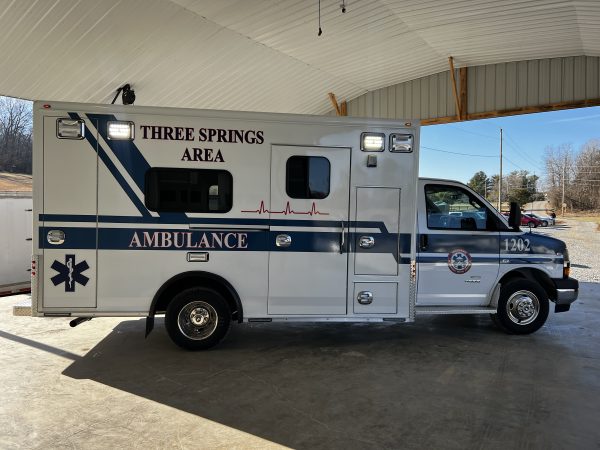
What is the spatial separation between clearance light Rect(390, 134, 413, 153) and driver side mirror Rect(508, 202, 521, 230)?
6.16 ft

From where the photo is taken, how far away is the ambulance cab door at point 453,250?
651 centimetres

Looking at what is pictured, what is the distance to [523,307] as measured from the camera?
22.1 feet

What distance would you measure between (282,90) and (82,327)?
823 centimetres

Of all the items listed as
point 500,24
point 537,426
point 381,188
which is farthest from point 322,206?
point 500,24

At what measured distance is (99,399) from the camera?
14.6 feet

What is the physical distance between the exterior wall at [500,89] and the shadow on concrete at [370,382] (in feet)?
21.4

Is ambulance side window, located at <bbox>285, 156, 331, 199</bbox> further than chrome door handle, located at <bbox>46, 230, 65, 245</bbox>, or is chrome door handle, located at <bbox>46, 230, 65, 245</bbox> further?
ambulance side window, located at <bbox>285, 156, 331, 199</bbox>

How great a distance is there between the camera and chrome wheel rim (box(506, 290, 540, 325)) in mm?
6707

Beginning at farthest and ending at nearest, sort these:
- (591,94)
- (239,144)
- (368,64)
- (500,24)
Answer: (368,64)
(591,94)
(500,24)
(239,144)

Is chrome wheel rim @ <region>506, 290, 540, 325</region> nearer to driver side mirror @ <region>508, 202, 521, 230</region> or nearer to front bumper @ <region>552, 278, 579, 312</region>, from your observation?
front bumper @ <region>552, 278, 579, 312</region>

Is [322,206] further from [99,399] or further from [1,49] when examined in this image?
[1,49]

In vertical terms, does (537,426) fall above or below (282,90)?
below

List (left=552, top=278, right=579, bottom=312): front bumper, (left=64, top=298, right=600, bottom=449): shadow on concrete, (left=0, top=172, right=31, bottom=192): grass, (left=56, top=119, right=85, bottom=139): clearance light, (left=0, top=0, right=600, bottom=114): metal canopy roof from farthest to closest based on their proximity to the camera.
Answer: (left=0, top=172, right=31, bottom=192): grass → (left=0, top=0, right=600, bottom=114): metal canopy roof → (left=552, top=278, right=579, bottom=312): front bumper → (left=56, top=119, right=85, bottom=139): clearance light → (left=64, top=298, right=600, bottom=449): shadow on concrete

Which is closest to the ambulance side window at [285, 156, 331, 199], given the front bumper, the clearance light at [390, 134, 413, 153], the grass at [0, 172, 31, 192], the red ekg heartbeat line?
the red ekg heartbeat line
